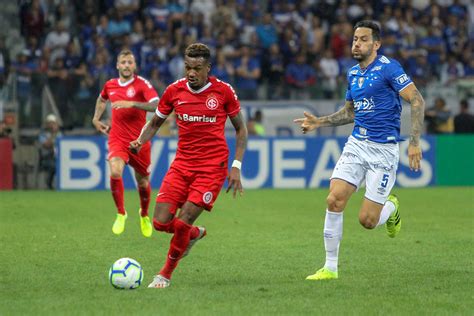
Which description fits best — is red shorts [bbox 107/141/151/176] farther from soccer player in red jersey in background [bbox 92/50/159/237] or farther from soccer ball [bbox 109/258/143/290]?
soccer ball [bbox 109/258/143/290]

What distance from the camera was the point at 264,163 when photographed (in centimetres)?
2270

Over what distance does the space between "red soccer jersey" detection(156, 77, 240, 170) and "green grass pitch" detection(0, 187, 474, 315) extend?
113 centimetres

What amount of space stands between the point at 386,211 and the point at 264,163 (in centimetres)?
1215

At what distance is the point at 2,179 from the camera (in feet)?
73.2

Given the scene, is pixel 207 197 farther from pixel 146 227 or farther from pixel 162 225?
pixel 146 227

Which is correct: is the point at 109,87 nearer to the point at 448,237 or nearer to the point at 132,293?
the point at 448,237

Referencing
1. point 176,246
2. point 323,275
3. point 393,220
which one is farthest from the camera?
point 393,220

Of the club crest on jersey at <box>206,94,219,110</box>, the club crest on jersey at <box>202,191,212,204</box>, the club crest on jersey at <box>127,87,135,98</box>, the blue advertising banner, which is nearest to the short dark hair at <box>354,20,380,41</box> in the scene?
the club crest on jersey at <box>206,94,219,110</box>

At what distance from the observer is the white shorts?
9961mm

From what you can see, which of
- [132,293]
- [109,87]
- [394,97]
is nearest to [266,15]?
[109,87]

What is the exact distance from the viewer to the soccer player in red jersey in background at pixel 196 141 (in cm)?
932

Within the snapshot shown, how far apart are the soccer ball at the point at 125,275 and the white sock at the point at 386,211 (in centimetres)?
274

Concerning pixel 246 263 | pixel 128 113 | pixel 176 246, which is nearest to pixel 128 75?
pixel 128 113

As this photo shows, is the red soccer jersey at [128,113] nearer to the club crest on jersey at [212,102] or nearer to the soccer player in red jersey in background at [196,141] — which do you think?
the soccer player in red jersey in background at [196,141]
